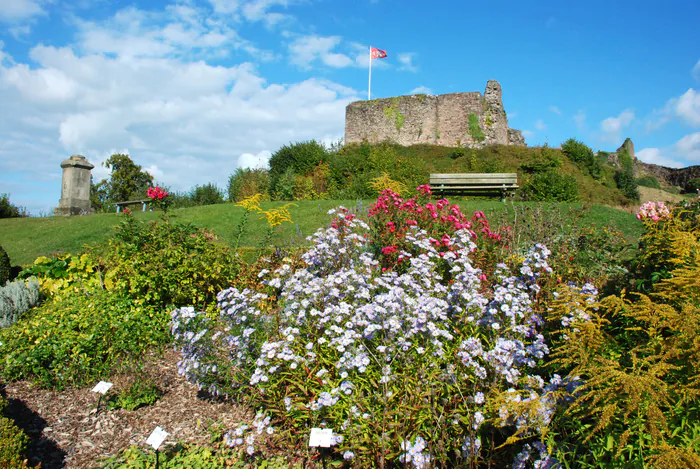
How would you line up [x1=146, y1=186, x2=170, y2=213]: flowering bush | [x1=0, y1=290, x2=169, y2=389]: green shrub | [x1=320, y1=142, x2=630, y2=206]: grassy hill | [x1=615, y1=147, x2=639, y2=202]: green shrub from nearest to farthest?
[x1=0, y1=290, x2=169, y2=389]: green shrub, [x1=146, y1=186, x2=170, y2=213]: flowering bush, [x1=320, y1=142, x2=630, y2=206]: grassy hill, [x1=615, y1=147, x2=639, y2=202]: green shrub

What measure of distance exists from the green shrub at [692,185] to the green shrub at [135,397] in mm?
38384

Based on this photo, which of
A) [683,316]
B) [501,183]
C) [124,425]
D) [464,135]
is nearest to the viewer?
[683,316]

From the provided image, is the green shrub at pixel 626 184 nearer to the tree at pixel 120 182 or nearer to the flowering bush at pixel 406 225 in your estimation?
the flowering bush at pixel 406 225

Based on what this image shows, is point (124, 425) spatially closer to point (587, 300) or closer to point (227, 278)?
point (227, 278)

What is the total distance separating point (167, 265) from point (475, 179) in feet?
34.4

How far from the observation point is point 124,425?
3.66m

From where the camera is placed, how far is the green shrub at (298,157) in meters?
19.2

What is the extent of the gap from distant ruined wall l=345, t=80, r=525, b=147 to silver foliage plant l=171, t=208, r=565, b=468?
84.2 ft

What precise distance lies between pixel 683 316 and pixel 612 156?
40.4 metres

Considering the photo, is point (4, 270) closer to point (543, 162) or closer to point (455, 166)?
point (455, 166)

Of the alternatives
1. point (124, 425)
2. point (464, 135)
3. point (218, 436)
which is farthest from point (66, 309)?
point (464, 135)

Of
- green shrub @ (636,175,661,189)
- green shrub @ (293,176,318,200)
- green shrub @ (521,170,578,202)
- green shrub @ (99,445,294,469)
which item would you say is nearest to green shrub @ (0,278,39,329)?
green shrub @ (99,445,294,469)

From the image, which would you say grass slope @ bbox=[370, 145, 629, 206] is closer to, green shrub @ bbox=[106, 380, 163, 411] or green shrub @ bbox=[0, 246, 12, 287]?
green shrub @ bbox=[0, 246, 12, 287]

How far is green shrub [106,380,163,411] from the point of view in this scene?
12.7 ft
